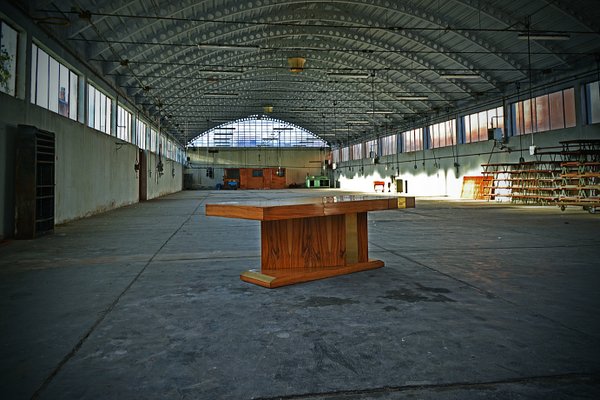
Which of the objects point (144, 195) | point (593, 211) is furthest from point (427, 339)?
point (144, 195)

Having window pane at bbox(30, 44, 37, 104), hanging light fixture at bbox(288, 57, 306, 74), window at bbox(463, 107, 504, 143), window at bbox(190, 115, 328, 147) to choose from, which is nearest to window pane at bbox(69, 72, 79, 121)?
window pane at bbox(30, 44, 37, 104)

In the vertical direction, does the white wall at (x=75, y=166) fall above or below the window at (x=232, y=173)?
below

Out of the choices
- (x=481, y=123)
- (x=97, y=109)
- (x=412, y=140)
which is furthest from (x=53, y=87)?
(x=412, y=140)

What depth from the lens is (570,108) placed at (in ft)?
48.5

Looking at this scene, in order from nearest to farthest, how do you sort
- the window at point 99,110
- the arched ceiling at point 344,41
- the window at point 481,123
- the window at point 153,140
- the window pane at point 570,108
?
1. the window at point 99,110
2. the arched ceiling at point 344,41
3. the window pane at point 570,108
4. the window at point 481,123
5. the window at point 153,140

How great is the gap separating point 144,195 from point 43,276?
16721 millimetres

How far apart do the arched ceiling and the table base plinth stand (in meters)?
7.79

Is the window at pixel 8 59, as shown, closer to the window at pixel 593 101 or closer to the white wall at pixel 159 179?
the white wall at pixel 159 179

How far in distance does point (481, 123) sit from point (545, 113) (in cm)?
446

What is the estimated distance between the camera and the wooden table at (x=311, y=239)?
11.2 feet

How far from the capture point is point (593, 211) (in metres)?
11.6

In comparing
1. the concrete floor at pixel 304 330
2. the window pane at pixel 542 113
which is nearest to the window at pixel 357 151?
the window pane at pixel 542 113

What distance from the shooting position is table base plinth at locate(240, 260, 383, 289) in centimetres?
338

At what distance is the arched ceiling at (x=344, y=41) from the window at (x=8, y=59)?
2.67 feet
